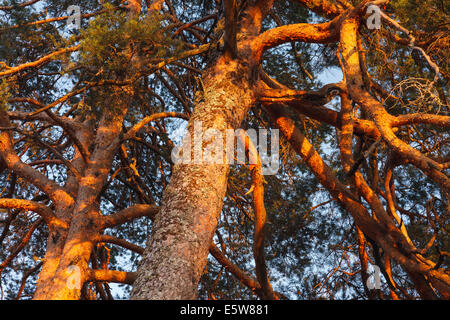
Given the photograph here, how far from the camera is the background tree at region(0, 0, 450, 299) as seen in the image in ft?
11.6

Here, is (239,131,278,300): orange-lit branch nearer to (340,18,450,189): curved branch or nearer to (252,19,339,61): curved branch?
(252,19,339,61): curved branch

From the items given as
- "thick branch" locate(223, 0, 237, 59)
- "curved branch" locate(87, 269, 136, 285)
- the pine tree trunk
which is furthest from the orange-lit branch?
"curved branch" locate(87, 269, 136, 285)

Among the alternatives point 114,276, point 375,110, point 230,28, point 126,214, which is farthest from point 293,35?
point 114,276

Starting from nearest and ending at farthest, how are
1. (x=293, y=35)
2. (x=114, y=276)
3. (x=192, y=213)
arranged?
(x=192, y=213), (x=293, y=35), (x=114, y=276)

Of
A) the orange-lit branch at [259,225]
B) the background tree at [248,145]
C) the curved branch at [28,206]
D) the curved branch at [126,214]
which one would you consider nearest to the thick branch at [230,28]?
the background tree at [248,145]

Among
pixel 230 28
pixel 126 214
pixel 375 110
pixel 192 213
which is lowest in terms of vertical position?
pixel 192 213

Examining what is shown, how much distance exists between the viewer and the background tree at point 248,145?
354cm

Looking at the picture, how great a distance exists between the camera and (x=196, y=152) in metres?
3.34

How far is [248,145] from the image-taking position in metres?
4.47

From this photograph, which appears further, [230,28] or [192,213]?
[230,28]

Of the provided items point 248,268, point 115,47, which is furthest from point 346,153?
point 248,268

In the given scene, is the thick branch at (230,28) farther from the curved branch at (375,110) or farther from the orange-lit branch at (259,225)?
the curved branch at (375,110)

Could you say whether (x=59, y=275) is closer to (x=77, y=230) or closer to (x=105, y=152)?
(x=77, y=230)

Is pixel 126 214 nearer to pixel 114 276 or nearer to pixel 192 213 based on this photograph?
pixel 114 276
